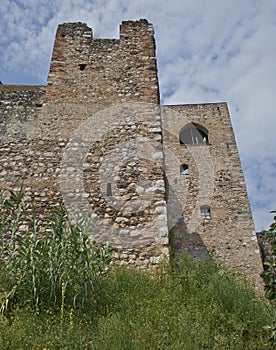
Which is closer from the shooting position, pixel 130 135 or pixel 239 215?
pixel 130 135

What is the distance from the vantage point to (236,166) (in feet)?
48.0

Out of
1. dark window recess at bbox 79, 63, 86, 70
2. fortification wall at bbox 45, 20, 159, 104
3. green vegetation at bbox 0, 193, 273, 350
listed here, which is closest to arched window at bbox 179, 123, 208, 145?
fortification wall at bbox 45, 20, 159, 104

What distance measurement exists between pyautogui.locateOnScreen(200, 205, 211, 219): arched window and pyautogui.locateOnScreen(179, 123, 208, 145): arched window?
3.52m

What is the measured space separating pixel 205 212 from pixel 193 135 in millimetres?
4323

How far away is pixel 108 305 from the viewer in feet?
13.5

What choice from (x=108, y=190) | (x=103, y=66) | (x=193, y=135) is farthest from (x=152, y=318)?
(x=193, y=135)

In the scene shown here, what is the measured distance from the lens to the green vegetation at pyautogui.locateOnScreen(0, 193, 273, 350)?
10.8 ft

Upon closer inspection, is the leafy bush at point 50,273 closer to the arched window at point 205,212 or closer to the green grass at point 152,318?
the green grass at point 152,318

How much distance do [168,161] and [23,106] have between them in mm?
8746

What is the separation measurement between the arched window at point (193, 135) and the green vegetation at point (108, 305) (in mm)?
11444

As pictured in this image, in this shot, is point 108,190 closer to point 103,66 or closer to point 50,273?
point 50,273

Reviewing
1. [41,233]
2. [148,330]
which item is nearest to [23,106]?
[41,233]

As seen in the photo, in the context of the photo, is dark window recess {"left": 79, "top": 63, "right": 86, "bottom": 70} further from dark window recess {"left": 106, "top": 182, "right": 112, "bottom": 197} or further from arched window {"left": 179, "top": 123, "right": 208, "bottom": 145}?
arched window {"left": 179, "top": 123, "right": 208, "bottom": 145}

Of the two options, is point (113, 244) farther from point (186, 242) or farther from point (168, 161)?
point (168, 161)
